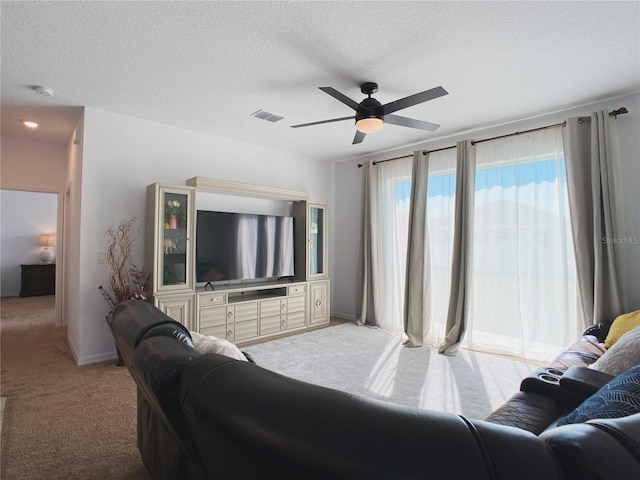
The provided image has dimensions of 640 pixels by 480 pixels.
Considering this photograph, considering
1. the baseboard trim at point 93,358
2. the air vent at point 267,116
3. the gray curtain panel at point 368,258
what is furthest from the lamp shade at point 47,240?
the gray curtain panel at point 368,258

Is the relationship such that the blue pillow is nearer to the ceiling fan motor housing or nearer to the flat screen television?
the ceiling fan motor housing

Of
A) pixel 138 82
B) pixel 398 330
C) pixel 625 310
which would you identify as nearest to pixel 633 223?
pixel 625 310

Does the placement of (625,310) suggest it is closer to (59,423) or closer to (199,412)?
(199,412)

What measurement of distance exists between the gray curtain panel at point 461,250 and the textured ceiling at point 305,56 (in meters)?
0.51

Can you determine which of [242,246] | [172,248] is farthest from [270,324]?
[172,248]

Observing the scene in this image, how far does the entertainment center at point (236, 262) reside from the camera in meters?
3.46

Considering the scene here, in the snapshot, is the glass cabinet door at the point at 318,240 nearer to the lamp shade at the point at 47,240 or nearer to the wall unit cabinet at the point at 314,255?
the wall unit cabinet at the point at 314,255

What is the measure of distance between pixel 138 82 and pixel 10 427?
8.72 ft

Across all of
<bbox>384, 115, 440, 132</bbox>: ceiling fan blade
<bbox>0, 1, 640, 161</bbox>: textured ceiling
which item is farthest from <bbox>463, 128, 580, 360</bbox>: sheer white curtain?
<bbox>384, 115, 440, 132</bbox>: ceiling fan blade

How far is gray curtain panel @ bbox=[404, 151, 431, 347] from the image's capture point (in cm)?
405

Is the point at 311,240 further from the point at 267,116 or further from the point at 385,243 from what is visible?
the point at 267,116

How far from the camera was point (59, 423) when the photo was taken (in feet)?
7.12

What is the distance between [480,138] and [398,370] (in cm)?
278

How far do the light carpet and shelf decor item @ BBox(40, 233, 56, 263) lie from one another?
263 inches
